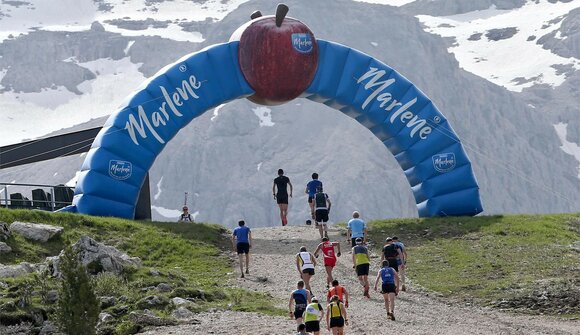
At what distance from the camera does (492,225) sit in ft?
136

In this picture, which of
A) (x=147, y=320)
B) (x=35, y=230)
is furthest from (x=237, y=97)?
(x=147, y=320)

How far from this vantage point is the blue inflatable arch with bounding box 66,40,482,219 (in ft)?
137

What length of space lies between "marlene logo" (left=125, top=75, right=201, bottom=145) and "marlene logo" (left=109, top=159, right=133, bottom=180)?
941 millimetres

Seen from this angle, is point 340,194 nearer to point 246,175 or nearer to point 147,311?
point 246,175

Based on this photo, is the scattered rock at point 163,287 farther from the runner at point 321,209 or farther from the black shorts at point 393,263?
the runner at point 321,209

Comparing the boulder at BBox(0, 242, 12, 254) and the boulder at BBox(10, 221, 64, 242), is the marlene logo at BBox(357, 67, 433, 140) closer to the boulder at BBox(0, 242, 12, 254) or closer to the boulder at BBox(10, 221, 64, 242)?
the boulder at BBox(10, 221, 64, 242)

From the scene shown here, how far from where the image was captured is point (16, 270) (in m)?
32.0

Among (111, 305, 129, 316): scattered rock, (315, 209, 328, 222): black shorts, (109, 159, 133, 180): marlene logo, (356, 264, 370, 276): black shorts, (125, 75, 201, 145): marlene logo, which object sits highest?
(125, 75, 201, 145): marlene logo

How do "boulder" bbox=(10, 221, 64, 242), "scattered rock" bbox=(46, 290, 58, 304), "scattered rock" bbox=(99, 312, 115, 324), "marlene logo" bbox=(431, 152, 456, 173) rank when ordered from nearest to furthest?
1. "scattered rock" bbox=(99, 312, 115, 324)
2. "scattered rock" bbox=(46, 290, 58, 304)
3. "boulder" bbox=(10, 221, 64, 242)
4. "marlene logo" bbox=(431, 152, 456, 173)

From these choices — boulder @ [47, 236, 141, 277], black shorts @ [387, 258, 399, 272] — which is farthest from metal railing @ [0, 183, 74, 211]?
black shorts @ [387, 258, 399, 272]

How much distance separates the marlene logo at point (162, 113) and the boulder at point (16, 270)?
10.3 meters

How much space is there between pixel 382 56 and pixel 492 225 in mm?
158045

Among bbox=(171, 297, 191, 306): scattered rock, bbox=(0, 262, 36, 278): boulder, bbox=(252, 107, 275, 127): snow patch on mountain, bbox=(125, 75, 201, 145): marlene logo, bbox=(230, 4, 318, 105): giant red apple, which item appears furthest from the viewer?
bbox=(252, 107, 275, 127): snow patch on mountain

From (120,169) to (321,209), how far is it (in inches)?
289
